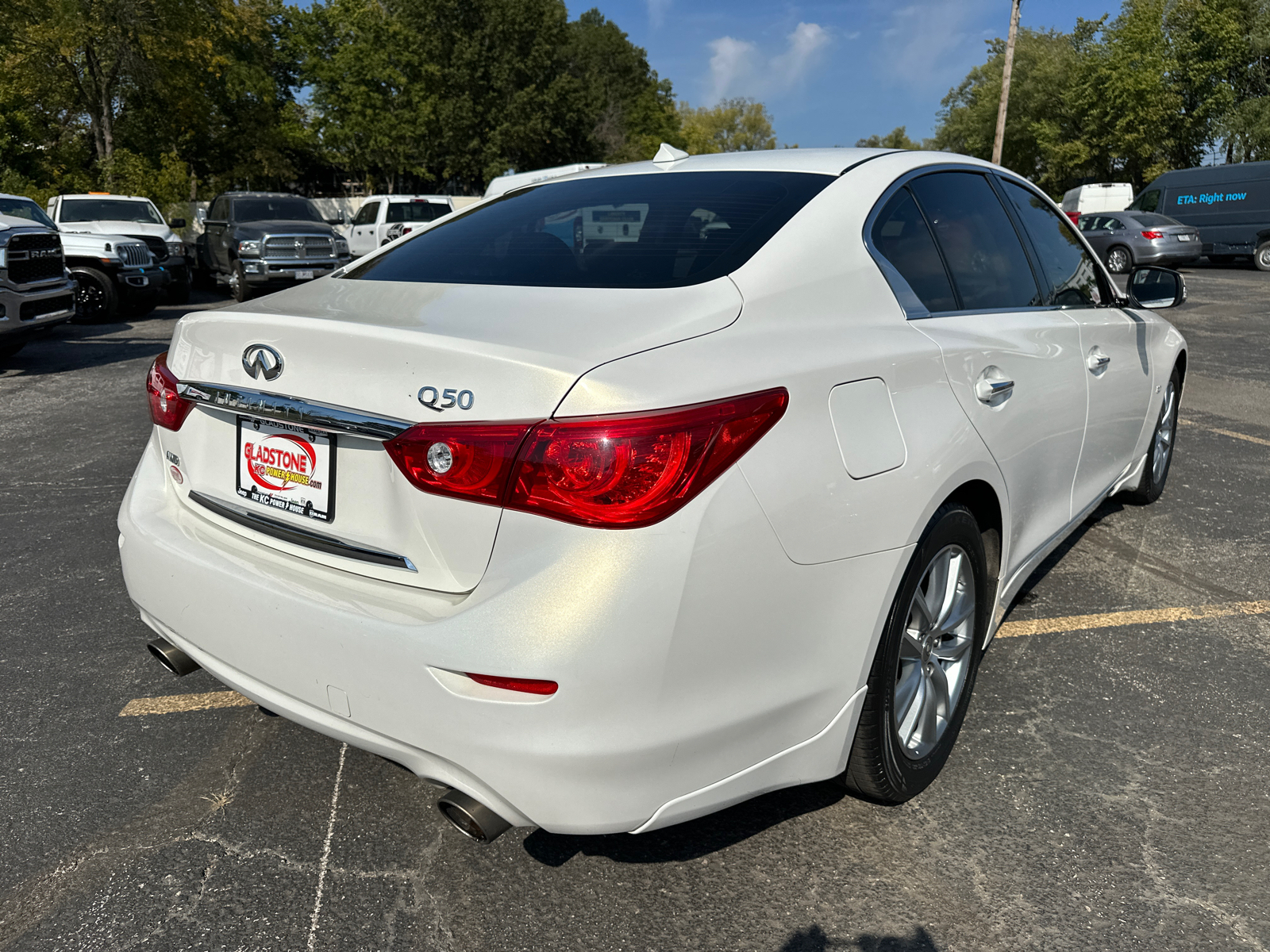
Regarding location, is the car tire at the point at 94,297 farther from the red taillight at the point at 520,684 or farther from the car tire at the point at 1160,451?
the red taillight at the point at 520,684

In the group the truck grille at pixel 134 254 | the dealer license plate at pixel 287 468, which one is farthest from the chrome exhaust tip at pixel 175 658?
the truck grille at pixel 134 254

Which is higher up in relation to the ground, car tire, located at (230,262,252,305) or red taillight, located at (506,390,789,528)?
red taillight, located at (506,390,789,528)

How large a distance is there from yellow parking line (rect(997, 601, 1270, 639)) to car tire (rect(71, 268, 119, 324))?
14143 mm

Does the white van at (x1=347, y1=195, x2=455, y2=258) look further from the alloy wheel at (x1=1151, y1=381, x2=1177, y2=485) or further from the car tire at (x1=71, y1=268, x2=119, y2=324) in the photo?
the alloy wheel at (x1=1151, y1=381, x2=1177, y2=485)

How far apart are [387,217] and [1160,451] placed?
20.1m

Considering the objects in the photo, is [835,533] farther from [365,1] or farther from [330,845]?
[365,1]

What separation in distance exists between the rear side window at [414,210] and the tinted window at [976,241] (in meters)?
20.7

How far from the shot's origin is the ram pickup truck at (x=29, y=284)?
30.9 feet

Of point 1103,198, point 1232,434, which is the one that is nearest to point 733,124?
point 1103,198

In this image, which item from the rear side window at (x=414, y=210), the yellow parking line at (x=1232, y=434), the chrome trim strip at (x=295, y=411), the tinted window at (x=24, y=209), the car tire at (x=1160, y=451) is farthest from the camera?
the rear side window at (x=414, y=210)

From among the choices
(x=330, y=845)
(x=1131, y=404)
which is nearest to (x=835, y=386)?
(x=330, y=845)

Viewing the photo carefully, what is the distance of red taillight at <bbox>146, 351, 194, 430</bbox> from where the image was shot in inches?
97.8

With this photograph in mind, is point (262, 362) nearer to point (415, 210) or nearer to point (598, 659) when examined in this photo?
point (598, 659)

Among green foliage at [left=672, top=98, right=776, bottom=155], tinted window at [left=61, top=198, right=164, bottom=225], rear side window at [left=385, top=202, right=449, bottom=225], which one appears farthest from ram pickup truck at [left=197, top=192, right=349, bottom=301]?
green foliage at [left=672, top=98, right=776, bottom=155]
